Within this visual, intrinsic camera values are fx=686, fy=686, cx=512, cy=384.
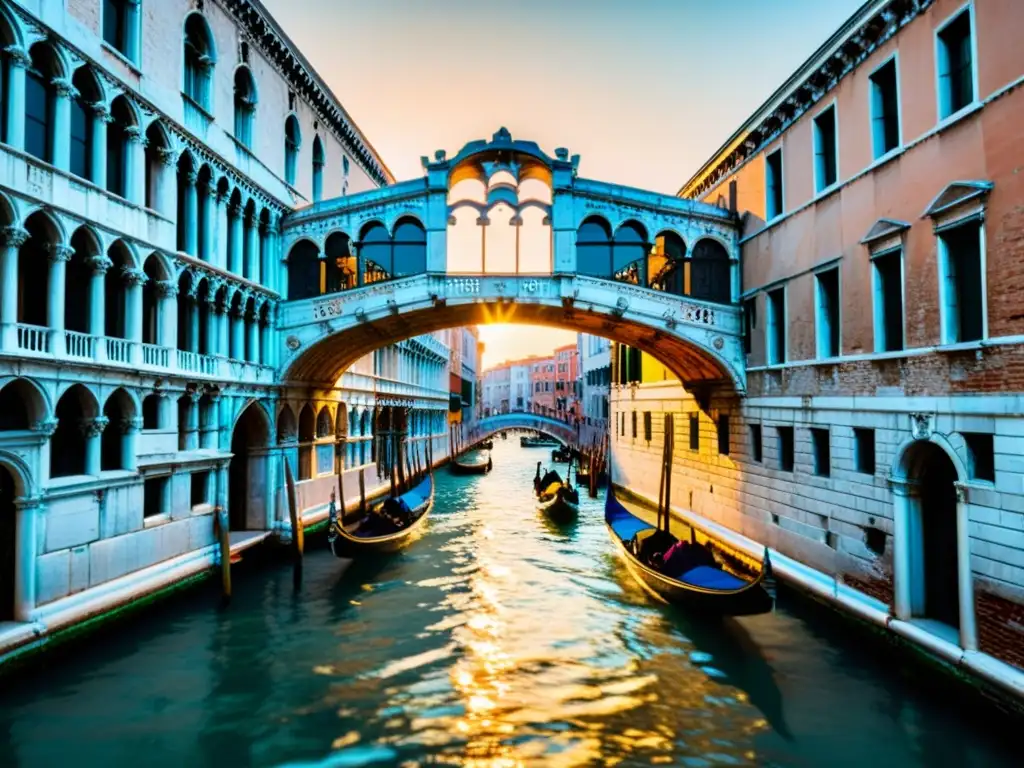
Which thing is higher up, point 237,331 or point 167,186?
point 167,186

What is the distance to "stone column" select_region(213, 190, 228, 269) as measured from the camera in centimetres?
1039

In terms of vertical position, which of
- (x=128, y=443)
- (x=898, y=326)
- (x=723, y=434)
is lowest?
(x=723, y=434)

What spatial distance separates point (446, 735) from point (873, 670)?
13.7ft

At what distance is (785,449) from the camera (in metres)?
10.0

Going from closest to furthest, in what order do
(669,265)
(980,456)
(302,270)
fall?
(980,456)
(669,265)
(302,270)

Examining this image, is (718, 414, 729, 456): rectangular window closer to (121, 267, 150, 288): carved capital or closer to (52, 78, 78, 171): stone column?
(121, 267, 150, 288): carved capital

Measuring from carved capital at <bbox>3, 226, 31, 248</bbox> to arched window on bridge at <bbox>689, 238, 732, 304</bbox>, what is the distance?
951 centimetres

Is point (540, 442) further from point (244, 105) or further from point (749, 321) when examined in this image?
point (244, 105)

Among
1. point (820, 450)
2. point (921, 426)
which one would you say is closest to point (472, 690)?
point (921, 426)

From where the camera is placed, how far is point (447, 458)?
3200cm

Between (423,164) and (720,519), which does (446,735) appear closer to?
(720,519)

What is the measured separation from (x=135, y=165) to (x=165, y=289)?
1569 millimetres

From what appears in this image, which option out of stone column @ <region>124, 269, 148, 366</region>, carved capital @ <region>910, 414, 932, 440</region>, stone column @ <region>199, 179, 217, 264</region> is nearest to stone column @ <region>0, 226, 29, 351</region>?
stone column @ <region>124, 269, 148, 366</region>

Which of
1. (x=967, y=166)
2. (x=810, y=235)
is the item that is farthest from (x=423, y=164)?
(x=967, y=166)
